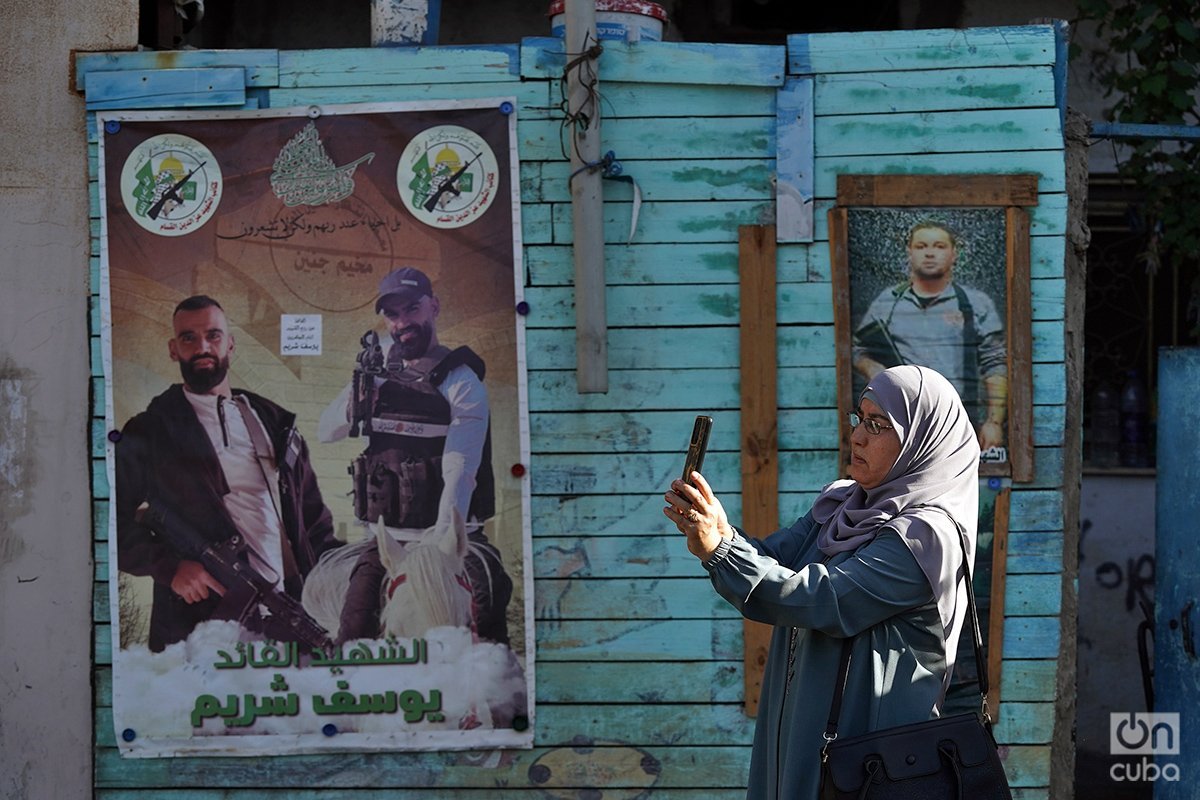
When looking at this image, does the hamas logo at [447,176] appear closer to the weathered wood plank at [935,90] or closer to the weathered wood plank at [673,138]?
the weathered wood plank at [673,138]

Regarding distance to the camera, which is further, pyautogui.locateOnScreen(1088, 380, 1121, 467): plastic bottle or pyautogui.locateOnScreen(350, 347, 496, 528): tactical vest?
pyautogui.locateOnScreen(1088, 380, 1121, 467): plastic bottle

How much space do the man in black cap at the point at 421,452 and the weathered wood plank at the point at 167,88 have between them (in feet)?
2.83

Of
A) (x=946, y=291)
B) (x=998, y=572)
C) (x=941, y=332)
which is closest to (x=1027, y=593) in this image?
(x=998, y=572)

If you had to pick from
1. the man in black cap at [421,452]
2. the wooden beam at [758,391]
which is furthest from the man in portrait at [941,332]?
the man in black cap at [421,452]

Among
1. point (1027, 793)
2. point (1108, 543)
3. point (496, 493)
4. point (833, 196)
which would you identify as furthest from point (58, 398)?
point (1108, 543)

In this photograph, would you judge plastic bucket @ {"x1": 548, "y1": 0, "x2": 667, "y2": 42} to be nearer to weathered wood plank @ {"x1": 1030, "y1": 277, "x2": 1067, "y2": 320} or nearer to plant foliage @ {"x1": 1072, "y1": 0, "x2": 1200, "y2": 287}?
weathered wood plank @ {"x1": 1030, "y1": 277, "x2": 1067, "y2": 320}

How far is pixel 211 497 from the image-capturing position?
4352 mm

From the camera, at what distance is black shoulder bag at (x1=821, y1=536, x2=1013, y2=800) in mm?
2625

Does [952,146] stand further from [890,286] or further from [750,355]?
[750,355]

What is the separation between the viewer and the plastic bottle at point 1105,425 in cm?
633

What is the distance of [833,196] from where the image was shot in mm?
4320

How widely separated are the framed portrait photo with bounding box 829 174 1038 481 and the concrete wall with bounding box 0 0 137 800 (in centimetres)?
262

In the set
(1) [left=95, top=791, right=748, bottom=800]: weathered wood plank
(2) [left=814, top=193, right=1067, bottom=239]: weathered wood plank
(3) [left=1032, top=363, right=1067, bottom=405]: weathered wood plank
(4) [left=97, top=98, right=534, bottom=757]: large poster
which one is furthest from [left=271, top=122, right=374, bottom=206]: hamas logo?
(3) [left=1032, top=363, right=1067, bottom=405]: weathered wood plank

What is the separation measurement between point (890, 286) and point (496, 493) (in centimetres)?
152
